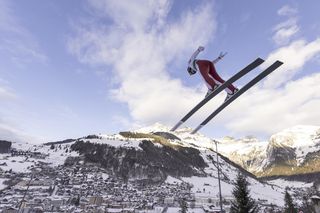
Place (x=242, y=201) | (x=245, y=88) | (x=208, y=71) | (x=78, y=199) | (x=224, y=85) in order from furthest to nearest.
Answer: (x=78, y=199)
(x=242, y=201)
(x=208, y=71)
(x=245, y=88)
(x=224, y=85)

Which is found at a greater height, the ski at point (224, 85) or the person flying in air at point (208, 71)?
the person flying in air at point (208, 71)

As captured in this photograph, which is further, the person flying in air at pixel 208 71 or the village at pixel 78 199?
the village at pixel 78 199

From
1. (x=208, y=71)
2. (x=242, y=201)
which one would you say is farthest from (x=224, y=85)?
(x=242, y=201)

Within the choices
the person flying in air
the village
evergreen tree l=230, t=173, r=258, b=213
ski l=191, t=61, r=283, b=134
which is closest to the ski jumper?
the person flying in air

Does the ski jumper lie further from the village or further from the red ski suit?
the village

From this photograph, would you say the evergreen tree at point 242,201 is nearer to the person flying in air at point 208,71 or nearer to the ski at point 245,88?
the ski at point 245,88

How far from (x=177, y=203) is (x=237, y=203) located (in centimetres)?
16045

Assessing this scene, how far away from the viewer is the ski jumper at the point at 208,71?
15719mm

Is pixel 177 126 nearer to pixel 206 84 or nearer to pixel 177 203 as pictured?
pixel 206 84

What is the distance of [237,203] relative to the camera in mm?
28359

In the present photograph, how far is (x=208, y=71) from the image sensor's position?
15859 mm

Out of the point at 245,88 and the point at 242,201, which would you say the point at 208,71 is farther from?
the point at 242,201

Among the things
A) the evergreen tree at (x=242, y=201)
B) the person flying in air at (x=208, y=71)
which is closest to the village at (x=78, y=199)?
the evergreen tree at (x=242, y=201)

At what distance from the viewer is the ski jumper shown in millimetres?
15719
